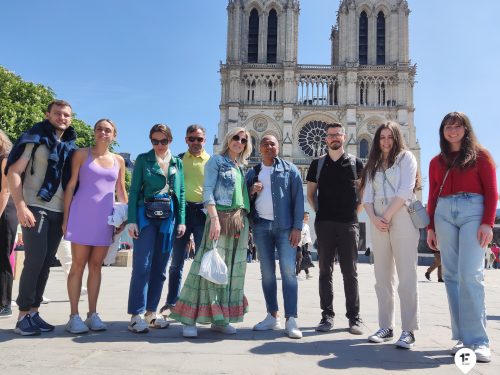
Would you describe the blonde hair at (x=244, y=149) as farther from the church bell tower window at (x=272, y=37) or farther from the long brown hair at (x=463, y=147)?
the church bell tower window at (x=272, y=37)

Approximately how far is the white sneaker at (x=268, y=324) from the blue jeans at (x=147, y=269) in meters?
1.03

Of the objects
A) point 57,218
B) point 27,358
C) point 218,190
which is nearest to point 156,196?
point 218,190

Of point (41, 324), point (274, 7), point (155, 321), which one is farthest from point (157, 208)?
point (274, 7)

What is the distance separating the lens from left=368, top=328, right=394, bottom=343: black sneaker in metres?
4.01

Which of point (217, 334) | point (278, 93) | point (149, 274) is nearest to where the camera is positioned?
point (217, 334)

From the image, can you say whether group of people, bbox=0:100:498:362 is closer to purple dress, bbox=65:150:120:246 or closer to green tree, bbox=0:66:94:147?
purple dress, bbox=65:150:120:246

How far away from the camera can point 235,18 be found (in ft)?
131

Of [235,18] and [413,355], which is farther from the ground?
[235,18]

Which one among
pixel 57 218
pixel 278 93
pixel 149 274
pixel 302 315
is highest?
pixel 278 93

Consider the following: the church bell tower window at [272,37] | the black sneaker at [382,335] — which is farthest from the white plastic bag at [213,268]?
the church bell tower window at [272,37]

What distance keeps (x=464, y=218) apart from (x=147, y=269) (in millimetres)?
2814

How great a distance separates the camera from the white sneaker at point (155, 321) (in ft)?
14.6

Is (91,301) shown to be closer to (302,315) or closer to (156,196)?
(156,196)

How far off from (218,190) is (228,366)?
1.77 meters
